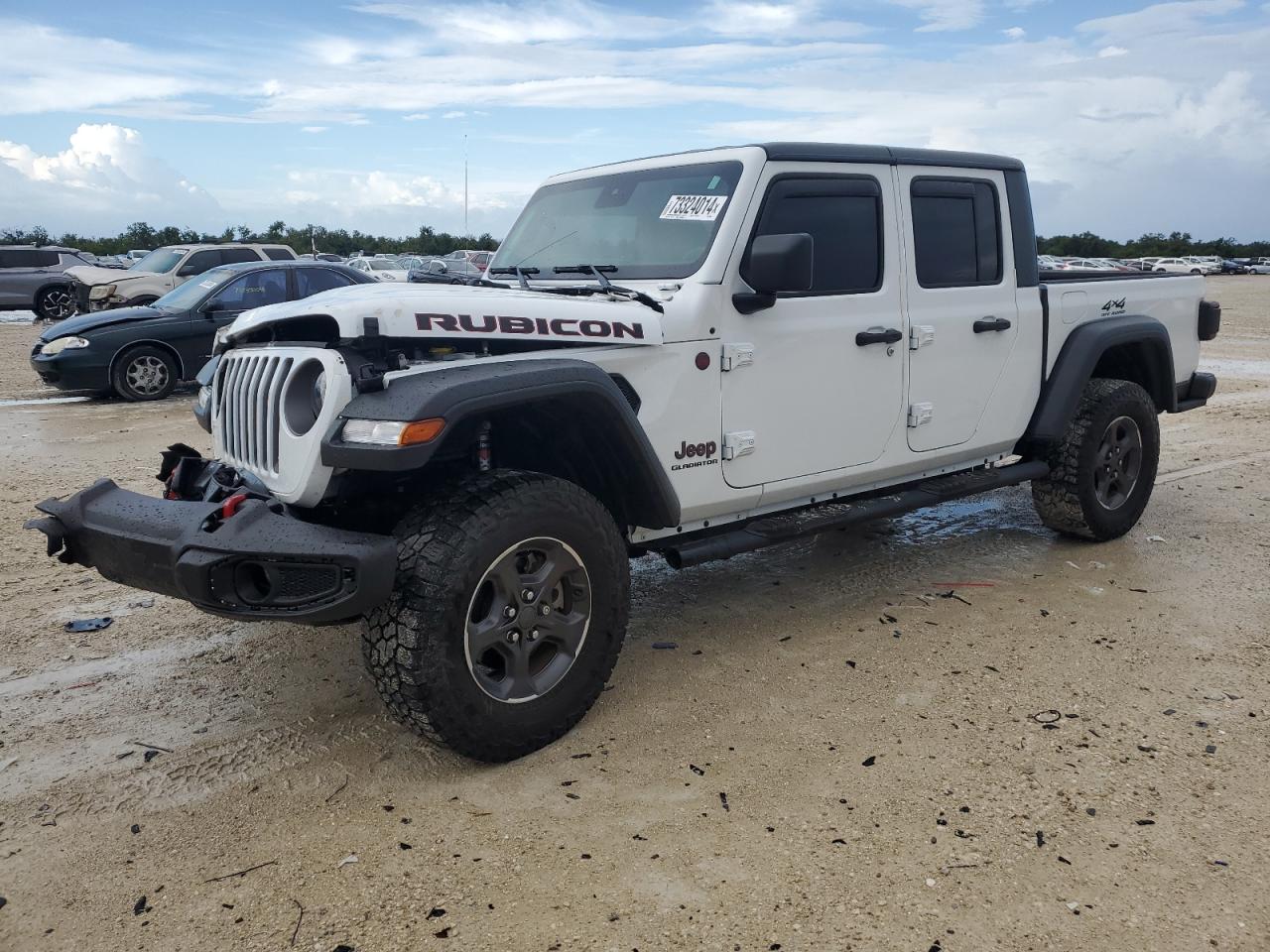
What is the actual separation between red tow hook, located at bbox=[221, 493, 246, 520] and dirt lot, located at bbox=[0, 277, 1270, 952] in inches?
34.2

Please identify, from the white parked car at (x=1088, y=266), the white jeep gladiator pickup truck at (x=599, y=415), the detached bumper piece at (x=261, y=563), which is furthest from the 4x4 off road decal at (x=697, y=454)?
the white parked car at (x=1088, y=266)

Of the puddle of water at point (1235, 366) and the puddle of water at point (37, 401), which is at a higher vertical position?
the puddle of water at point (1235, 366)

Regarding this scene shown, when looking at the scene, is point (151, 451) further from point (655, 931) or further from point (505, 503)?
point (655, 931)

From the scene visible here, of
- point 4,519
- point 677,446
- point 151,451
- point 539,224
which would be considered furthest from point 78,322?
point 677,446

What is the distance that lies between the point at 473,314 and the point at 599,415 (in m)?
0.52

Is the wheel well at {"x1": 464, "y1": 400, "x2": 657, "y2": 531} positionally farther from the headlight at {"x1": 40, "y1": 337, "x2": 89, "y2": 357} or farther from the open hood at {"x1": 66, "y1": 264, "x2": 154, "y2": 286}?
the open hood at {"x1": 66, "y1": 264, "x2": 154, "y2": 286}

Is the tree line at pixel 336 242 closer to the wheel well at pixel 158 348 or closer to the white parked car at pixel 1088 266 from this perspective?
the white parked car at pixel 1088 266

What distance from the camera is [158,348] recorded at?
36.4ft

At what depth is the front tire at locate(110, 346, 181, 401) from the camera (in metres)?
10.9

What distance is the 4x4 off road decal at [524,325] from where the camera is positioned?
3221 mm

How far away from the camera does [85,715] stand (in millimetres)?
3727

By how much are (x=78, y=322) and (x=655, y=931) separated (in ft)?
35.7

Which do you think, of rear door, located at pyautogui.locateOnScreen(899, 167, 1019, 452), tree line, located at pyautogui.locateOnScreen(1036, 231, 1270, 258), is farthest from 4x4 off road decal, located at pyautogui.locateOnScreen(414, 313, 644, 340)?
tree line, located at pyautogui.locateOnScreen(1036, 231, 1270, 258)

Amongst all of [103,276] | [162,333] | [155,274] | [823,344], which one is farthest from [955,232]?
[103,276]
